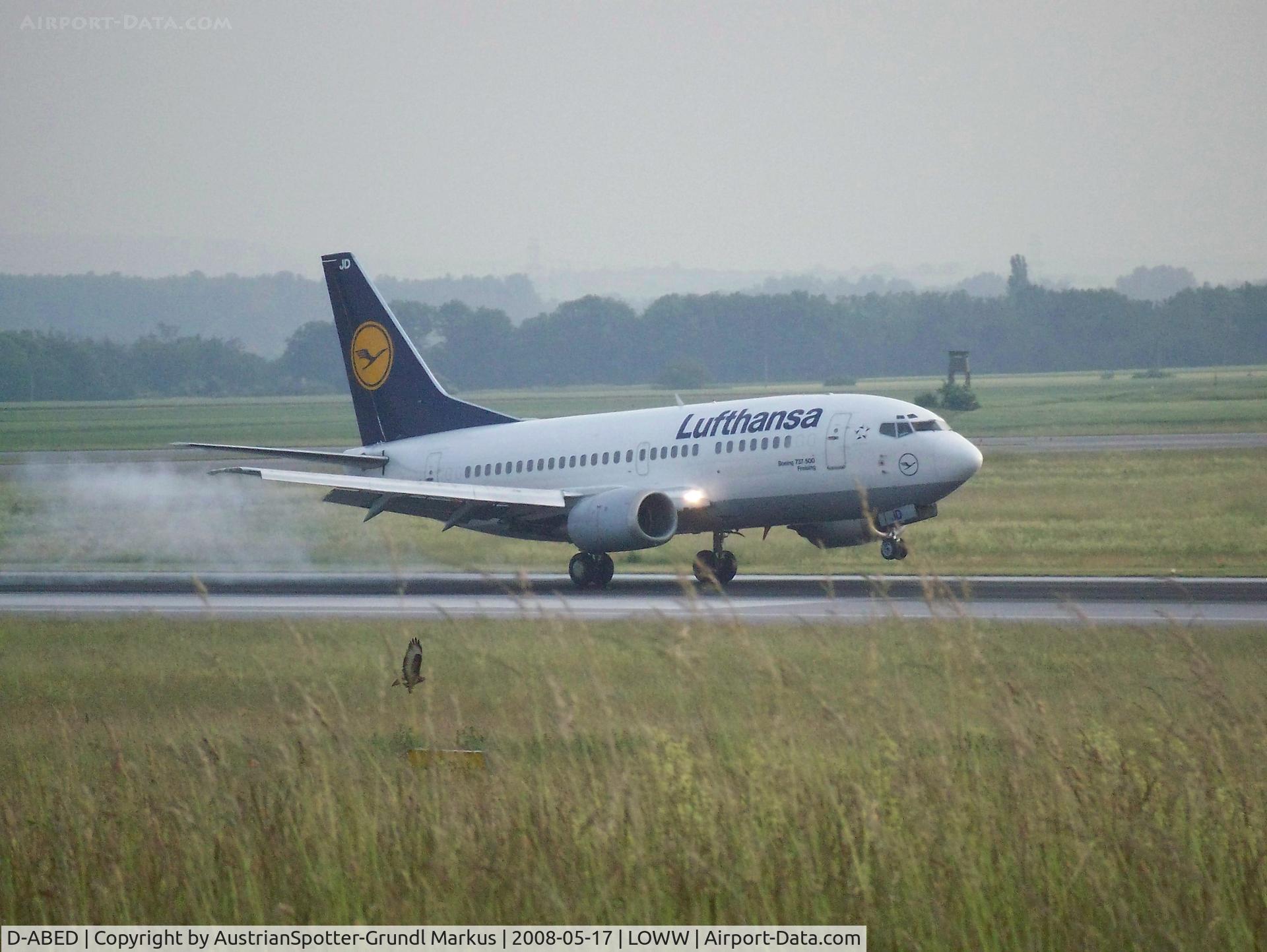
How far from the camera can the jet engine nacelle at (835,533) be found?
3516 centimetres

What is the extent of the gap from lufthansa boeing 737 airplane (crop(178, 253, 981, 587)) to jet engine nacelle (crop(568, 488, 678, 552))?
0.03 metres

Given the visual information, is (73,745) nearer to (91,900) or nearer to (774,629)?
(91,900)

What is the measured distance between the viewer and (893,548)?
3225cm

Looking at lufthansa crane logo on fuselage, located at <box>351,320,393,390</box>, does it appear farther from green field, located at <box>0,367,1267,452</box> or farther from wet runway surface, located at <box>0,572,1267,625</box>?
green field, located at <box>0,367,1267,452</box>

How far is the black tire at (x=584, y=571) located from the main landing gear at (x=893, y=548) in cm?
645

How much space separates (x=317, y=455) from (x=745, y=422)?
9.99 m

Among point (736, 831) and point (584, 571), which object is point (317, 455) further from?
point (736, 831)

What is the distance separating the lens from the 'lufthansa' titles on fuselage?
34.2m

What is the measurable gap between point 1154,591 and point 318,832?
2425 centimetres

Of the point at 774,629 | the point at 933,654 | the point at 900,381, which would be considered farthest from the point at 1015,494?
the point at 900,381

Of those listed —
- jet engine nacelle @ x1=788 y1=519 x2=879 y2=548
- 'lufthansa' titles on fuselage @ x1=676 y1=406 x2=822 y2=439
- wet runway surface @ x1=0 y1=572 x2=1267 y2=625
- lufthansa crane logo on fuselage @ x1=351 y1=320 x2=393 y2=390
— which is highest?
lufthansa crane logo on fuselage @ x1=351 y1=320 x2=393 y2=390

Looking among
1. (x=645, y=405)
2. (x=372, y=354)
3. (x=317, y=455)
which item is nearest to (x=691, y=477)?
(x=317, y=455)

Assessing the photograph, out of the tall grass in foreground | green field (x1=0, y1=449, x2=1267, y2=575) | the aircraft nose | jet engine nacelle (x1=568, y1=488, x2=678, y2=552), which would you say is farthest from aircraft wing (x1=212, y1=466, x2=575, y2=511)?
the tall grass in foreground

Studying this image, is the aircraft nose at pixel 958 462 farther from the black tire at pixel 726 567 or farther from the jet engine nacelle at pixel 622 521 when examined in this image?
the jet engine nacelle at pixel 622 521
